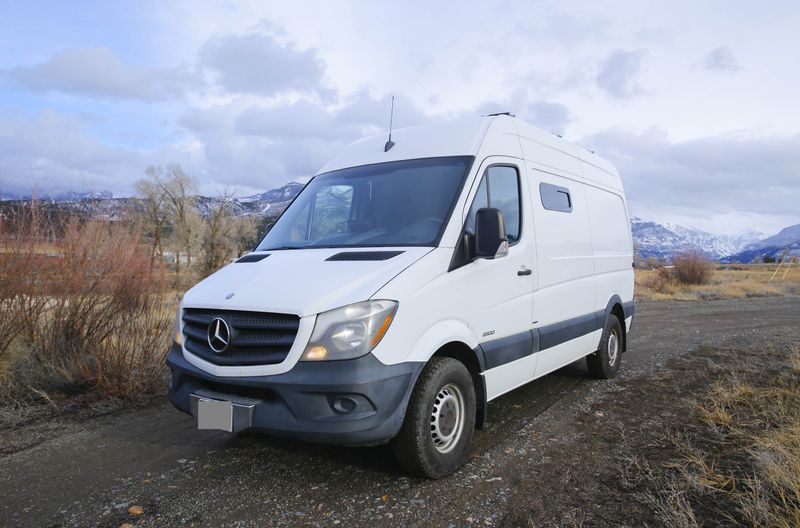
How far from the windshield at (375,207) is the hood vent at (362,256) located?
22 centimetres

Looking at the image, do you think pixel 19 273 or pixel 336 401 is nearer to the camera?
pixel 336 401

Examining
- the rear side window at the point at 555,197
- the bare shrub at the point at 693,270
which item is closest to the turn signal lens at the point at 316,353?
the rear side window at the point at 555,197

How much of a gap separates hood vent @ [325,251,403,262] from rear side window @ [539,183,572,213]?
207 cm

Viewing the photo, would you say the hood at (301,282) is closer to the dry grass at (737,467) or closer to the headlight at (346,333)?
the headlight at (346,333)

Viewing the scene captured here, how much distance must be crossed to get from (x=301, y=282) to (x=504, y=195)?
1972mm

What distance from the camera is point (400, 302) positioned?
3.21 m

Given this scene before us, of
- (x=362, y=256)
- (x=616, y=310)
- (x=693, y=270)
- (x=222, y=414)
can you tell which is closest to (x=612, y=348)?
(x=616, y=310)

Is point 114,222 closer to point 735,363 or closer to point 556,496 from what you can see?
point 556,496

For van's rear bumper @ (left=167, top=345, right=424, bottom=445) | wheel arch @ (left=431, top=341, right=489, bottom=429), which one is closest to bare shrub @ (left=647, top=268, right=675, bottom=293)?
wheel arch @ (left=431, top=341, right=489, bottom=429)

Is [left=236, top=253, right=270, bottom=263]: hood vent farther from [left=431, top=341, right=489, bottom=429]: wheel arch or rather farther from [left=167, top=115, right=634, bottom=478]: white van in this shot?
[left=431, top=341, right=489, bottom=429]: wheel arch

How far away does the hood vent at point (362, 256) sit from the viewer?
3.57 metres

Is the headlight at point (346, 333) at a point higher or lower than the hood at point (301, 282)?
lower

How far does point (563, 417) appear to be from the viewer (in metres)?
4.98

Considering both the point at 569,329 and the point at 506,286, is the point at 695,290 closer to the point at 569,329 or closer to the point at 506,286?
the point at 569,329
